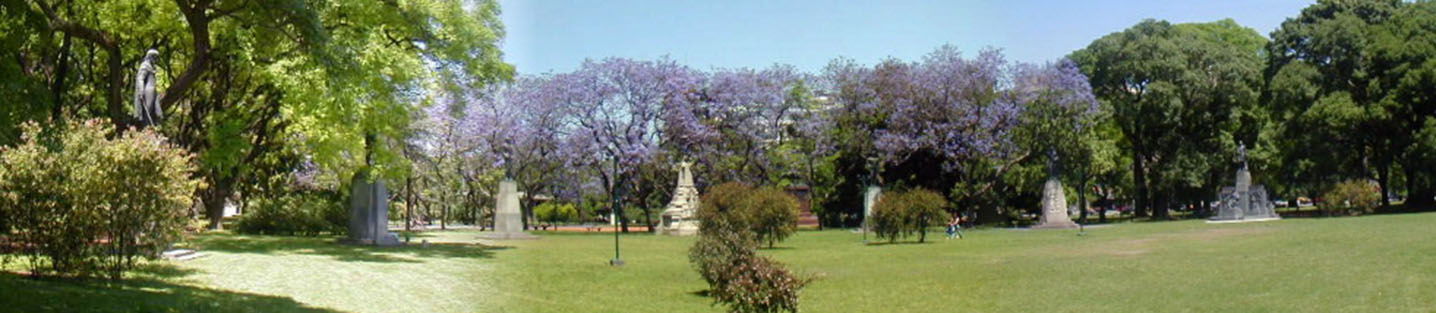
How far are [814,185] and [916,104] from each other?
6.22m

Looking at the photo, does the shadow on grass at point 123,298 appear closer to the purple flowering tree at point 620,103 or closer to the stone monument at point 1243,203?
the purple flowering tree at point 620,103

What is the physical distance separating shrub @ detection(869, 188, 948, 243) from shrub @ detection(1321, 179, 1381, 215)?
18416 millimetres

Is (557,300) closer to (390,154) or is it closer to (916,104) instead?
(390,154)

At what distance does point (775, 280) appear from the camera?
37.8ft

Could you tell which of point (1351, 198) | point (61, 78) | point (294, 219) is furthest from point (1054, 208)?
point (61, 78)

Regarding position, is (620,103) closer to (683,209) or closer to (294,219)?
(683,209)

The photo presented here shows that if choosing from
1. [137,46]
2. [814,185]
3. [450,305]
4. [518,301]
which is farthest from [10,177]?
[814,185]

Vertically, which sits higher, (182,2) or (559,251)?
(182,2)

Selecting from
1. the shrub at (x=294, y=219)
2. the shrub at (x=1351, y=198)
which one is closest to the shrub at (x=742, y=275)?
the shrub at (x=294, y=219)

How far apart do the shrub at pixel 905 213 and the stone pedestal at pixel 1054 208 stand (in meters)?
10.2

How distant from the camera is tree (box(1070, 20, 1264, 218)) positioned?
41.9m

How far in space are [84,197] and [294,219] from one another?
16.7m

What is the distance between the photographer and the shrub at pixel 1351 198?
3806 centimetres

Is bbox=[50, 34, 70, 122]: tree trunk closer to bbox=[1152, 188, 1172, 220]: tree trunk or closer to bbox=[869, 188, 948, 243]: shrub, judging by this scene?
bbox=[869, 188, 948, 243]: shrub
